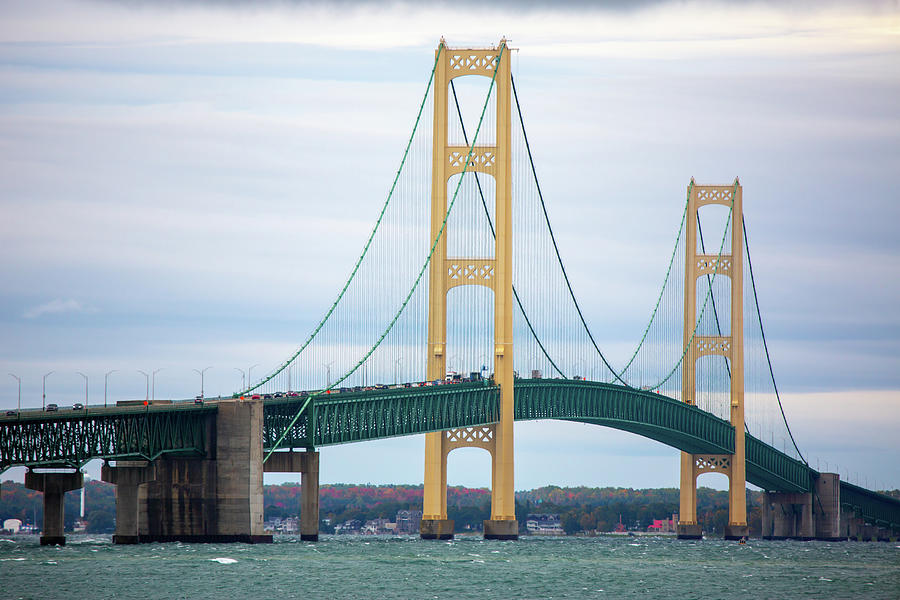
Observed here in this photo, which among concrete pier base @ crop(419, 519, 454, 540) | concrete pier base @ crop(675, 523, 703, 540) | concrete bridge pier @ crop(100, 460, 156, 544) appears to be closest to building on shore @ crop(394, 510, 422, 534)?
concrete pier base @ crop(675, 523, 703, 540)

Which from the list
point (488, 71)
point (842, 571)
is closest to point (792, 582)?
point (842, 571)

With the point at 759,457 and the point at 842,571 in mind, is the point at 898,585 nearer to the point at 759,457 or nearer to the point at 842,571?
the point at 842,571

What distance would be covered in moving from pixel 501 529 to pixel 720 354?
42.7 metres

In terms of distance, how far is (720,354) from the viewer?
463 ft

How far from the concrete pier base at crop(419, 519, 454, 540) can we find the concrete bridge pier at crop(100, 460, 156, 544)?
24008mm

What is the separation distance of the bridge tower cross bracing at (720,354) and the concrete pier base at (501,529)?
38.4 m

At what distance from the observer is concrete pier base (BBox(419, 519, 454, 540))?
4072 inches

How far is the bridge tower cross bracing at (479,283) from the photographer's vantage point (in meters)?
101

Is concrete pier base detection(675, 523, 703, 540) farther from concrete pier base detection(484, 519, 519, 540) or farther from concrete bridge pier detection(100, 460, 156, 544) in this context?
concrete bridge pier detection(100, 460, 156, 544)

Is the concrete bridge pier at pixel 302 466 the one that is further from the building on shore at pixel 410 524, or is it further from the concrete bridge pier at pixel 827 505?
the building on shore at pixel 410 524

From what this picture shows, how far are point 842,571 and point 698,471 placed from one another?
59.9 m

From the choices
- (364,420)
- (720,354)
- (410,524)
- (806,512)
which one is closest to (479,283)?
Answer: (364,420)

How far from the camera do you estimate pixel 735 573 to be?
259 feet

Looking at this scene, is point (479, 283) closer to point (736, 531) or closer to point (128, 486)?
point (128, 486)
